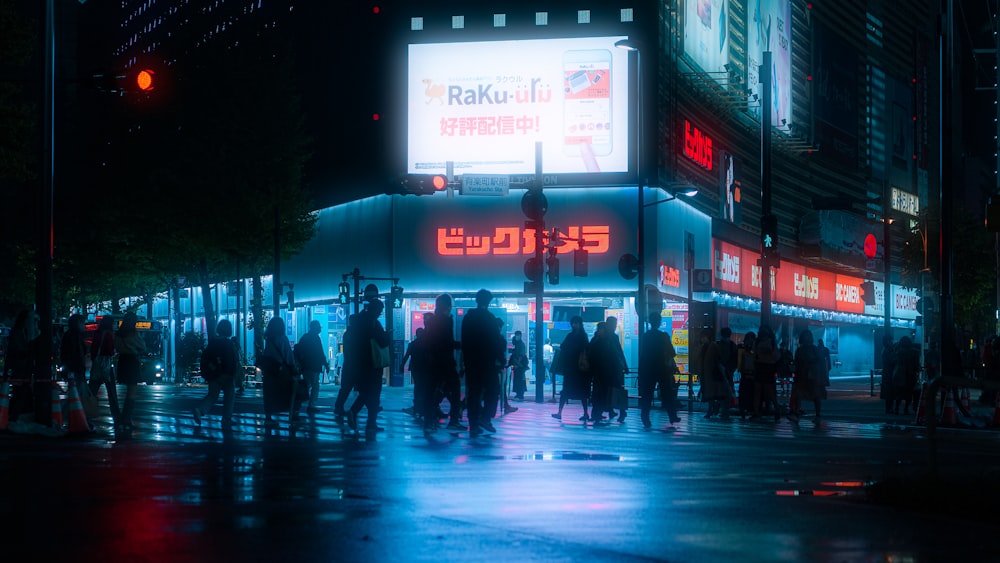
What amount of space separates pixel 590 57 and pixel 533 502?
1449 inches

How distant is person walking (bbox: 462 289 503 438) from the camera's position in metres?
18.5

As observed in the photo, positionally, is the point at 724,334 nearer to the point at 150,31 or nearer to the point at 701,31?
the point at 701,31

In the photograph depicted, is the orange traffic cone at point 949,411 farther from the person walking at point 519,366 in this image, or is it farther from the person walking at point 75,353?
the person walking at point 519,366

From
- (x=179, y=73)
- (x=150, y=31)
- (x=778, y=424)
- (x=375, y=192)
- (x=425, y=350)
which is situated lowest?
(x=778, y=424)

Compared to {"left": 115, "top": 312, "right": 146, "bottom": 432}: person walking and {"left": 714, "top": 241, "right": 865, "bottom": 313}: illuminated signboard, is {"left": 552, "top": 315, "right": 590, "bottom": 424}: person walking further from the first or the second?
{"left": 714, "top": 241, "right": 865, "bottom": 313}: illuminated signboard

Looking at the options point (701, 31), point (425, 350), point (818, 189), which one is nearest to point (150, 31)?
point (818, 189)

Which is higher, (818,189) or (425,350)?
(818,189)

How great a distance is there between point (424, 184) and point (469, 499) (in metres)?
22.7

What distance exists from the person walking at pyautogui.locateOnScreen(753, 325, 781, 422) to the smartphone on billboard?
20.5 m

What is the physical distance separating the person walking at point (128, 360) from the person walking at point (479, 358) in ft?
15.7

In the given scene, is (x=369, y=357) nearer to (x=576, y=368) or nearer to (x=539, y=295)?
(x=576, y=368)

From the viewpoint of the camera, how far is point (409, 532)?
27.0ft

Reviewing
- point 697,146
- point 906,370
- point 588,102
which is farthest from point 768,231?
point 697,146

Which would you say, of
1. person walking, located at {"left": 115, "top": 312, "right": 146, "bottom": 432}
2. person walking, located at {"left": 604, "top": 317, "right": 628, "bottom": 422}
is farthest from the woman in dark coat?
person walking, located at {"left": 115, "top": 312, "right": 146, "bottom": 432}
